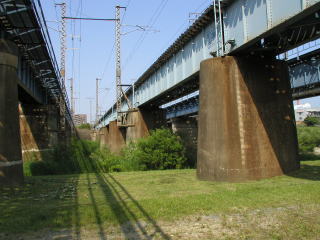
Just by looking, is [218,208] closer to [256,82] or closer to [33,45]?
[256,82]

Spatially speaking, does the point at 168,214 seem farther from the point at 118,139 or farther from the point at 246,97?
the point at 118,139

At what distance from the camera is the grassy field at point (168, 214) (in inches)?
259

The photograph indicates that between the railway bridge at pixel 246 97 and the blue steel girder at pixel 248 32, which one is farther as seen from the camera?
the railway bridge at pixel 246 97

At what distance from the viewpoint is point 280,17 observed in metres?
11.3

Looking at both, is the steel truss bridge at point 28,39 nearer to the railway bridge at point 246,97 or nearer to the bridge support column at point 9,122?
the bridge support column at point 9,122

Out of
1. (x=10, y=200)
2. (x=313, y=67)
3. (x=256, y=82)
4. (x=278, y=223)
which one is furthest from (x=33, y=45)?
(x=313, y=67)

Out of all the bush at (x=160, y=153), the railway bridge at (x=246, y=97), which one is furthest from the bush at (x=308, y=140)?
the railway bridge at (x=246, y=97)

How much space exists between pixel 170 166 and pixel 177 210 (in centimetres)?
1657

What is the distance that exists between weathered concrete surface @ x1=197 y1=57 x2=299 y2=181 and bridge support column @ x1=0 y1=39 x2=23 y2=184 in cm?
797

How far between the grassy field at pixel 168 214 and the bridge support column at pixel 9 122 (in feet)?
5.31

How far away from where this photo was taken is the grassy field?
6.57m

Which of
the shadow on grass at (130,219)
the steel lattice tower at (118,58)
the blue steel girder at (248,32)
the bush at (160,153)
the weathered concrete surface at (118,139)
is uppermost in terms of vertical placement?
the steel lattice tower at (118,58)

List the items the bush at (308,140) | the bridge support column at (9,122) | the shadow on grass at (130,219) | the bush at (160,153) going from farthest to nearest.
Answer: the bush at (308,140) → the bush at (160,153) → the bridge support column at (9,122) → the shadow on grass at (130,219)

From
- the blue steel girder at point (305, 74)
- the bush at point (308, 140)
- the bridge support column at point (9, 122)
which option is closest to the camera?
the bridge support column at point (9, 122)
